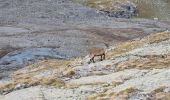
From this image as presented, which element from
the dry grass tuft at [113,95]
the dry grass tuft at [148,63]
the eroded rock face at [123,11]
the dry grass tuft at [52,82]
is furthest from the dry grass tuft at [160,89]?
the eroded rock face at [123,11]

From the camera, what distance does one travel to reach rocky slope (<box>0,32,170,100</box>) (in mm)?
33812

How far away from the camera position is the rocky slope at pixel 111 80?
3381 cm

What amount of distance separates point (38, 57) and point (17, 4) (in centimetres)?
7732

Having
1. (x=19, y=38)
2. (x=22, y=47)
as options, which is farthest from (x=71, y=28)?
(x=22, y=47)

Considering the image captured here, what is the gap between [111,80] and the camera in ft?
123

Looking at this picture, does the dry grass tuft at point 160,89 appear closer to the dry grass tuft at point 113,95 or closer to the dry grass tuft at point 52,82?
the dry grass tuft at point 113,95

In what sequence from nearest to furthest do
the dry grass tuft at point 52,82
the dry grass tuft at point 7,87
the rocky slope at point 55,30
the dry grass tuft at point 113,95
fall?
the dry grass tuft at point 113,95 → the dry grass tuft at point 52,82 → the dry grass tuft at point 7,87 → the rocky slope at point 55,30

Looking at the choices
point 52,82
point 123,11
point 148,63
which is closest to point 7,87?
point 52,82

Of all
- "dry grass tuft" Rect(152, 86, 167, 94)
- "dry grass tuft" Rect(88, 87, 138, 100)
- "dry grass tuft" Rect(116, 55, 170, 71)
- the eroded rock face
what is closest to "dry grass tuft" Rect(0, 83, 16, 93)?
"dry grass tuft" Rect(88, 87, 138, 100)

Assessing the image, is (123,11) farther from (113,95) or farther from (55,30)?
(113,95)

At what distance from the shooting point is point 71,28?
121 meters

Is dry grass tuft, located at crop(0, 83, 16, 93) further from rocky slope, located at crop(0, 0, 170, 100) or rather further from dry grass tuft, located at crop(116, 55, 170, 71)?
dry grass tuft, located at crop(116, 55, 170, 71)

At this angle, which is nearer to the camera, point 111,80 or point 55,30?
point 111,80

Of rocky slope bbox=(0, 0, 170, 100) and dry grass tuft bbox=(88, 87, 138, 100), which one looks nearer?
dry grass tuft bbox=(88, 87, 138, 100)
